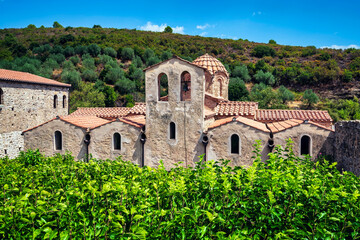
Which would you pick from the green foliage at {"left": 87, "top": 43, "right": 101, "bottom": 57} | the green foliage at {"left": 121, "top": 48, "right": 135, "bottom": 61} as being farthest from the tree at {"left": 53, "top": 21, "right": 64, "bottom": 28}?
the green foliage at {"left": 121, "top": 48, "right": 135, "bottom": 61}

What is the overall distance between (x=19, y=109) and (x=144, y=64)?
121 feet

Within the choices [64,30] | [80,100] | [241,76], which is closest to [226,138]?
[80,100]

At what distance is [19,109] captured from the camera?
15.3 meters

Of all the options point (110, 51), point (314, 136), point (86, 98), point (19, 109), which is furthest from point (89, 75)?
point (314, 136)

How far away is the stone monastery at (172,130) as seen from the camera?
1171 centimetres

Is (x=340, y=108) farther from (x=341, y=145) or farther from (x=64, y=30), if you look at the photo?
(x=64, y=30)

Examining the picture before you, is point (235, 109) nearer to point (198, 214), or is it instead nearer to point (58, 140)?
point (58, 140)

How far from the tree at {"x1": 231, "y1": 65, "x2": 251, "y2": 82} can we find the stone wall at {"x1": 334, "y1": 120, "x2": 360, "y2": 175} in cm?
3701

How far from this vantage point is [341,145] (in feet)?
33.8

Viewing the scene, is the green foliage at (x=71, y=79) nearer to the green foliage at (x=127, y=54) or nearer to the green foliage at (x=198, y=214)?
the green foliage at (x=127, y=54)

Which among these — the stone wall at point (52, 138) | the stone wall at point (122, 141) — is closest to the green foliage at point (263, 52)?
the stone wall at point (122, 141)

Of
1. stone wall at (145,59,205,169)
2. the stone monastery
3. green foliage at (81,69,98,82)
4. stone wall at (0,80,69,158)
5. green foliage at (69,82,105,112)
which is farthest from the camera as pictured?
green foliage at (81,69,98,82)

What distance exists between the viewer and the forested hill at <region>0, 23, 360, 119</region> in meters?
36.9

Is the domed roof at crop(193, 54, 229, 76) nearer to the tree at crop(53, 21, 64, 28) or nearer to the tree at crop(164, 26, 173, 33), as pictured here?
the tree at crop(164, 26, 173, 33)
